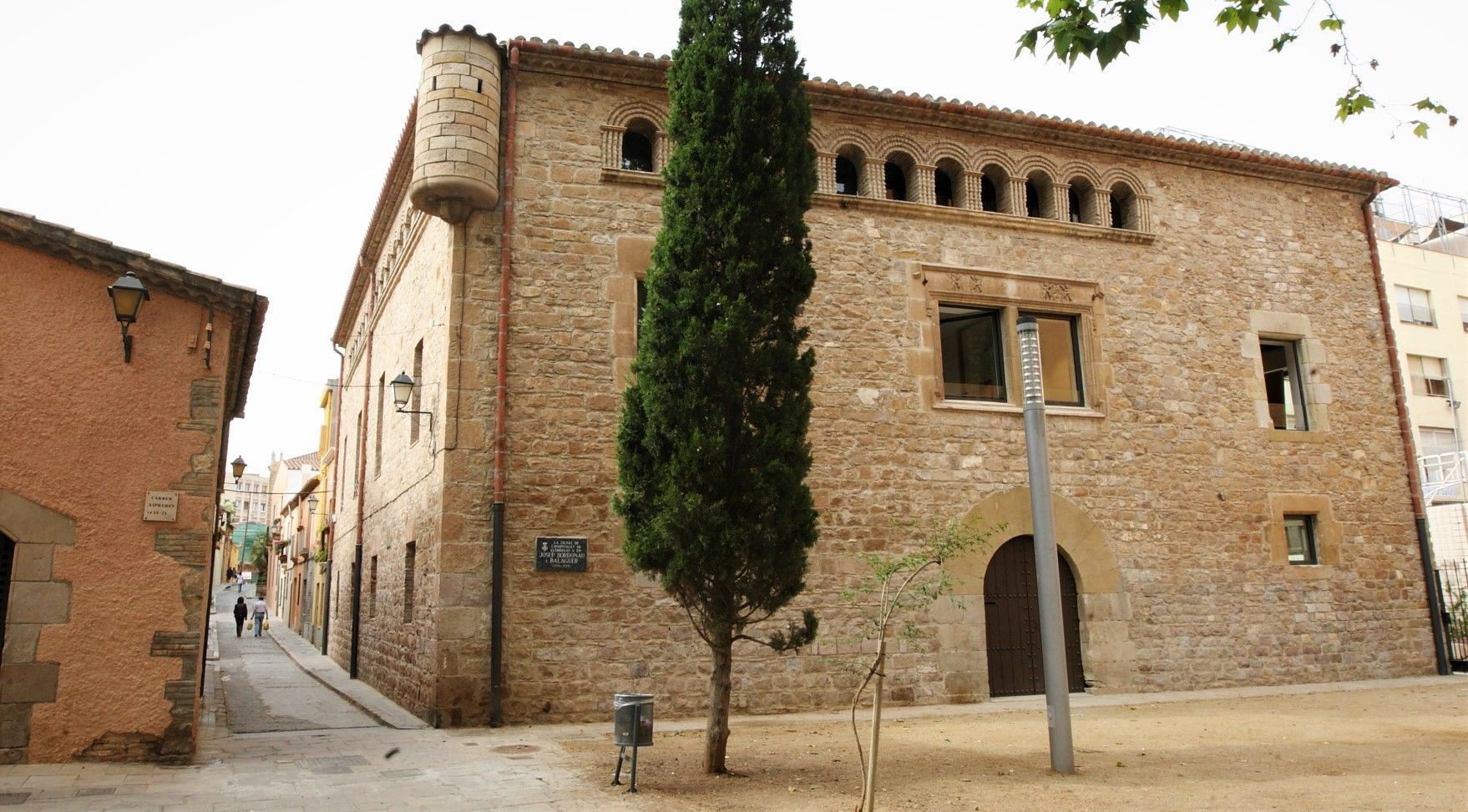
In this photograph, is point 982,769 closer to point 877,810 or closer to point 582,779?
point 877,810

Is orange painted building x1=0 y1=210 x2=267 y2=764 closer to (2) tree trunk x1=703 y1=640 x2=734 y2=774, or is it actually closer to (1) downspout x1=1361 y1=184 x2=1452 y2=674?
(2) tree trunk x1=703 y1=640 x2=734 y2=774

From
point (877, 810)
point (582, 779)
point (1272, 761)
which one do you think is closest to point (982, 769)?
point (877, 810)

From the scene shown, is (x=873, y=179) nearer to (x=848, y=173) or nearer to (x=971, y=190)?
(x=848, y=173)

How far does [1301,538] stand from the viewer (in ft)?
43.7

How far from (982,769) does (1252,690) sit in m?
6.70

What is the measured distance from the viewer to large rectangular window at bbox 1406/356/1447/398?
27047mm

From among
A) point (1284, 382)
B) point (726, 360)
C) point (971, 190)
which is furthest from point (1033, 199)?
point (726, 360)

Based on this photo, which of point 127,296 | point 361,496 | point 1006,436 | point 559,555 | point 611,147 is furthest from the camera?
point 361,496

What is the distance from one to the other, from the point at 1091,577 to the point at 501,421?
7.06 m

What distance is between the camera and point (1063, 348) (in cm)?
1267

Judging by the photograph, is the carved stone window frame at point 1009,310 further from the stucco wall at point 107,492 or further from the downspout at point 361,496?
the downspout at point 361,496

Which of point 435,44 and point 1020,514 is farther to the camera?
point 1020,514

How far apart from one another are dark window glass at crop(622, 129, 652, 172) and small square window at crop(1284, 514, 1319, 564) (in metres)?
9.45

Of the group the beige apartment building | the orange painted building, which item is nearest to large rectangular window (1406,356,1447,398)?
the beige apartment building
